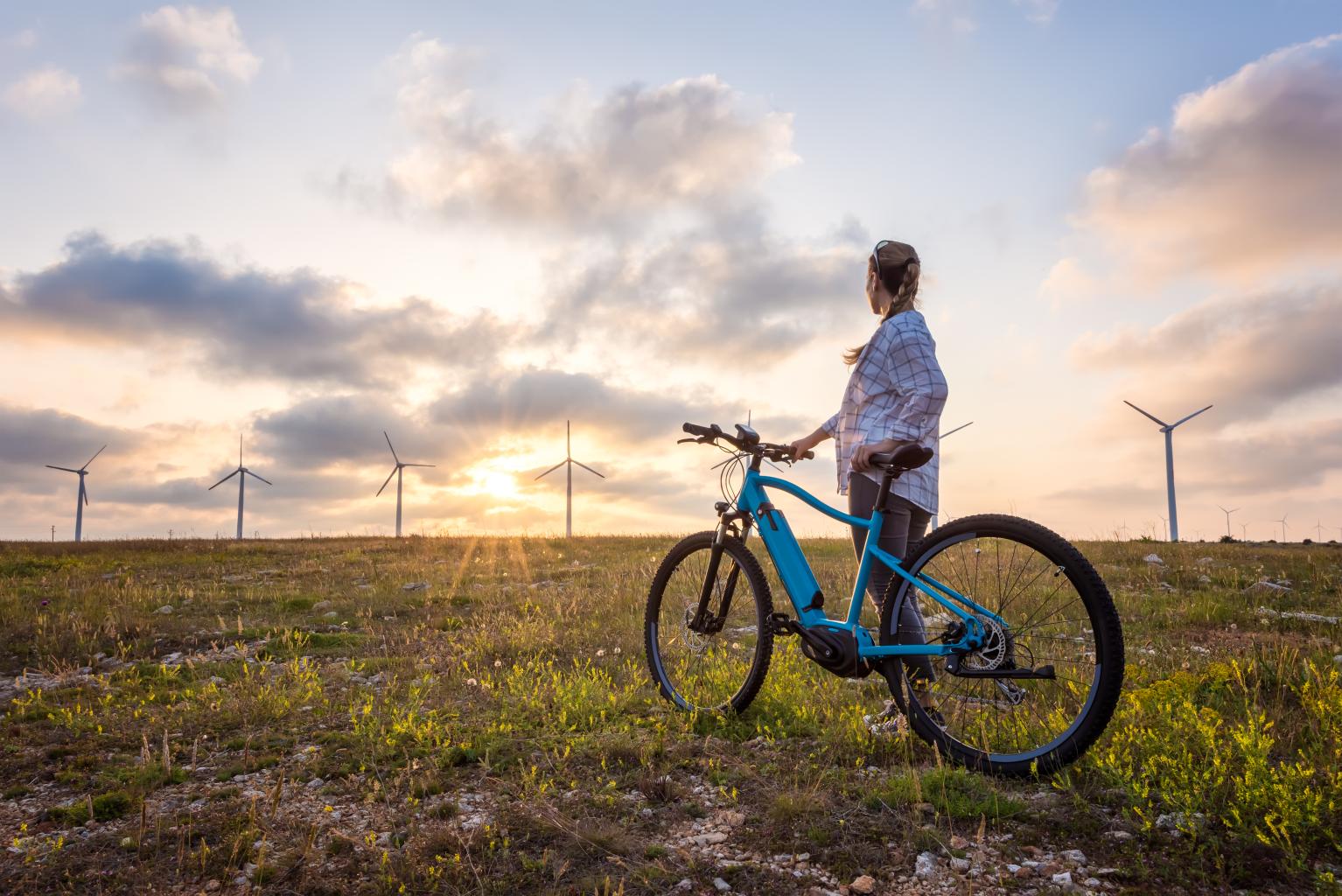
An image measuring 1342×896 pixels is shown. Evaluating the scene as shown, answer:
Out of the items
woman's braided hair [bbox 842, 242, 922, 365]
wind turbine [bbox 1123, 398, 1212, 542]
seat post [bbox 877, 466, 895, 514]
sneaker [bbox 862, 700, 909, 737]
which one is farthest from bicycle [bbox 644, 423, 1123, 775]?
wind turbine [bbox 1123, 398, 1212, 542]

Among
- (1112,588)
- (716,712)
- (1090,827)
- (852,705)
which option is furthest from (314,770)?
(1112,588)

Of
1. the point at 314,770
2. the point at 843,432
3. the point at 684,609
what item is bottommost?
the point at 314,770

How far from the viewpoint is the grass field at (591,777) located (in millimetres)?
3584

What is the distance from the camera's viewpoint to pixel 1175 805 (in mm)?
3875

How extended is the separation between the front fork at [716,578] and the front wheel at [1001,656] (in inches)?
54.5

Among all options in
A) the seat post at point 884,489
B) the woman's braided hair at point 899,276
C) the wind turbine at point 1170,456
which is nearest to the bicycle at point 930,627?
the seat post at point 884,489

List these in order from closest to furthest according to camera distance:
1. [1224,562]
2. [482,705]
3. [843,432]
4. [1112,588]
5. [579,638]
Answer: [843,432] → [482,705] → [579,638] → [1112,588] → [1224,562]

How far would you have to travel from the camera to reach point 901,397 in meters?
4.97

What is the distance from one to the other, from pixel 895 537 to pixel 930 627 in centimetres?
87

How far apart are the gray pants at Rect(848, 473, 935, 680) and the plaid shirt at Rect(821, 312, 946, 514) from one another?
0.31ft

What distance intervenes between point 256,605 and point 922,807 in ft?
36.1

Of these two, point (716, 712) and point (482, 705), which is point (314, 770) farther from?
point (716, 712)

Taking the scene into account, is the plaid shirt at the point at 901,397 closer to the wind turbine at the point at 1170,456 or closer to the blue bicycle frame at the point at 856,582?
the blue bicycle frame at the point at 856,582

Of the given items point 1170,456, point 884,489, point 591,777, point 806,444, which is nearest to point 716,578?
point 806,444
